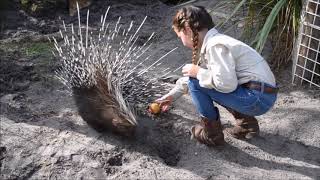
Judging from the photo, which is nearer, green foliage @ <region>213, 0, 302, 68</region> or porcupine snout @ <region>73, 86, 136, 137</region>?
porcupine snout @ <region>73, 86, 136, 137</region>

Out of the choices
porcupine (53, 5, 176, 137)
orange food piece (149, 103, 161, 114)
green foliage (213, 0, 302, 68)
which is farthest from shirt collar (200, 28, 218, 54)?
green foliage (213, 0, 302, 68)

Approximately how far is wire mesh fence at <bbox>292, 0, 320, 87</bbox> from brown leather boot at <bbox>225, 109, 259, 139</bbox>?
0.66 metres

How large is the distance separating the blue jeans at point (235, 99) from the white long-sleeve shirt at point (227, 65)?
54 mm

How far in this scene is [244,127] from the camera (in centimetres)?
241

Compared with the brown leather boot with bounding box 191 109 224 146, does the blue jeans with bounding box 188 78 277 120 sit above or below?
above

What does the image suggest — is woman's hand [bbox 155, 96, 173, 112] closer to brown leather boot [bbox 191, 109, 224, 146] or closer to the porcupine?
the porcupine

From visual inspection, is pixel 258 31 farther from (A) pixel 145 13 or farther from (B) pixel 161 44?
(A) pixel 145 13

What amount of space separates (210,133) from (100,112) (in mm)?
535

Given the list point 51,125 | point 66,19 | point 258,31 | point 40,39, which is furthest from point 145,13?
point 51,125

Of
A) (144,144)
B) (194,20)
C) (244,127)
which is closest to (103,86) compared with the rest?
(144,144)

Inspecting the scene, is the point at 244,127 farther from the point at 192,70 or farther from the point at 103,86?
the point at 103,86

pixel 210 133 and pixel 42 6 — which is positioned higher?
pixel 42 6

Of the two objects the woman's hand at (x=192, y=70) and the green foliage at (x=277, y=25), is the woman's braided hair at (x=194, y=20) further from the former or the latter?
the green foliage at (x=277, y=25)

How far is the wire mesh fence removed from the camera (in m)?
2.77
